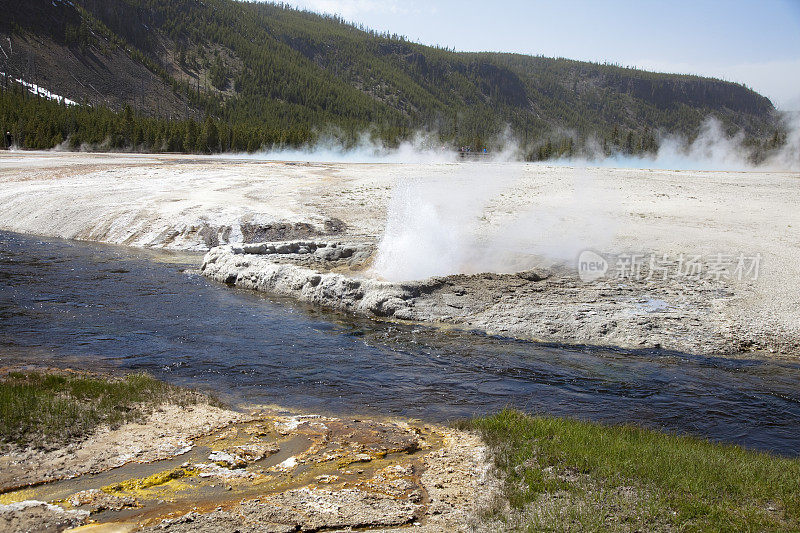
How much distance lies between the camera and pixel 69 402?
6.80 meters

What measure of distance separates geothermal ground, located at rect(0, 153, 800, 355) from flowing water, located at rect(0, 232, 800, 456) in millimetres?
935

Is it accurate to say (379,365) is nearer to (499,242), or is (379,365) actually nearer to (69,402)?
(69,402)

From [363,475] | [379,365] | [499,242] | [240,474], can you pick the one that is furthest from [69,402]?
[499,242]

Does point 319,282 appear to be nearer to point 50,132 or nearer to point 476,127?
point 50,132

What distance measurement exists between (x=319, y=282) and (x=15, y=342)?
5.88 metres

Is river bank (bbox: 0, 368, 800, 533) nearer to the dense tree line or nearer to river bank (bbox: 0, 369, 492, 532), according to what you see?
river bank (bbox: 0, 369, 492, 532)

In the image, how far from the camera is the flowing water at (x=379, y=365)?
7.66 metres

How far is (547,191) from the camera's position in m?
25.7

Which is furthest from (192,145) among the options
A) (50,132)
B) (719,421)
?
(719,421)

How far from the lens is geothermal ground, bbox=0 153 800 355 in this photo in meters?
11.3

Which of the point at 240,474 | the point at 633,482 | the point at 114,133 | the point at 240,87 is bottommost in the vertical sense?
the point at 240,474

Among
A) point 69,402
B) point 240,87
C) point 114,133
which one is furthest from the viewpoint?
point 240,87

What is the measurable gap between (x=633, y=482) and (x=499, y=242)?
445 inches

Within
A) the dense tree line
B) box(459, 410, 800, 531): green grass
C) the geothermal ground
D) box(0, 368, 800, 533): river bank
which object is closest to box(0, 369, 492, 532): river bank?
box(0, 368, 800, 533): river bank
